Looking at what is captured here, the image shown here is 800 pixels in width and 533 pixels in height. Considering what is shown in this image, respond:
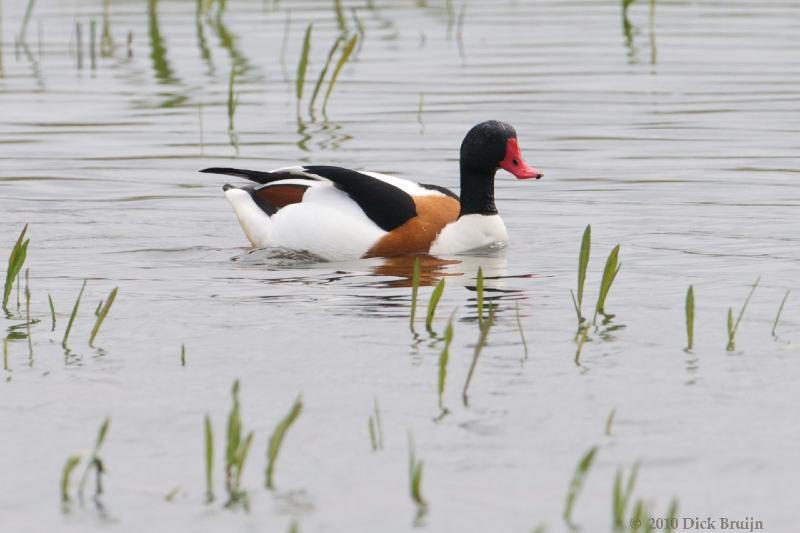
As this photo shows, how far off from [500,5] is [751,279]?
16.6 metres

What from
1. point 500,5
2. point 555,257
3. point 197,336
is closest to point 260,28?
point 500,5

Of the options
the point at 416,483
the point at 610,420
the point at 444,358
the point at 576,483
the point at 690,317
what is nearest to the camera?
the point at 576,483

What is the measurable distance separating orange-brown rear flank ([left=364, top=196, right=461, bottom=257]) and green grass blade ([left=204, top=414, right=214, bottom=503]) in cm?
460

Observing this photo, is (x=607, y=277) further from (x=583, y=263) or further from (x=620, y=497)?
(x=620, y=497)

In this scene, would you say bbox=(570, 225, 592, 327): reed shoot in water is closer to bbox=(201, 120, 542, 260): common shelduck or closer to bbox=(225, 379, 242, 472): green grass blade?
bbox=(225, 379, 242, 472): green grass blade

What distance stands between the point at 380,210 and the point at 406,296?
1613mm

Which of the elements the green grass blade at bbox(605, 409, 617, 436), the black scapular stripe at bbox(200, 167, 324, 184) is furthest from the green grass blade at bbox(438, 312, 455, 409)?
the black scapular stripe at bbox(200, 167, 324, 184)

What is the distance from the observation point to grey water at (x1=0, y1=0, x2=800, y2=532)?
5.05 m

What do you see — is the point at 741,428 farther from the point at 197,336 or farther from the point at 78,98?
the point at 78,98

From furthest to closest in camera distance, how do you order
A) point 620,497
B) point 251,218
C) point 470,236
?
Answer: point 251,218 < point 470,236 < point 620,497

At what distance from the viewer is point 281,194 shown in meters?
10.1

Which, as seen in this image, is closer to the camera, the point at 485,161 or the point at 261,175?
the point at 485,161

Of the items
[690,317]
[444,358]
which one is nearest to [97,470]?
[444,358]

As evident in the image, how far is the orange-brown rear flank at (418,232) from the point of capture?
374 inches
